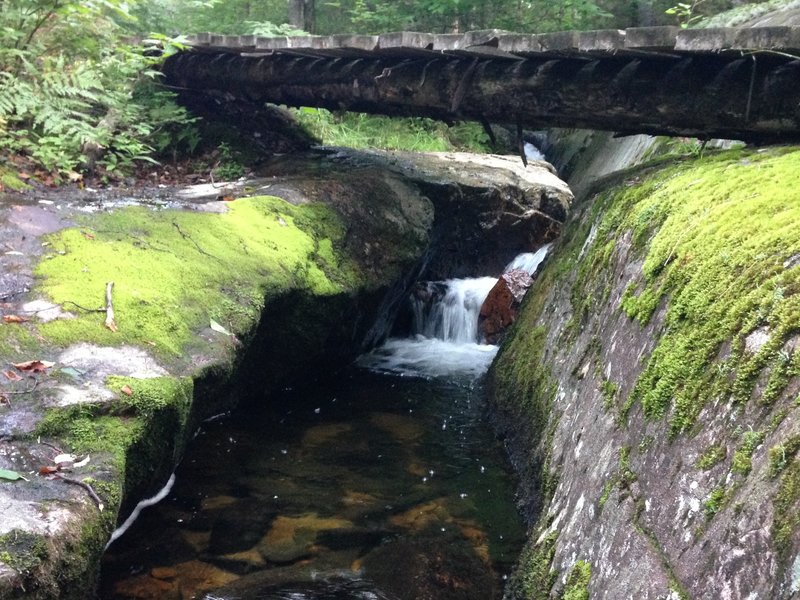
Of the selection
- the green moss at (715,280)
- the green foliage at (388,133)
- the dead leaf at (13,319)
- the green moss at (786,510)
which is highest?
the green foliage at (388,133)

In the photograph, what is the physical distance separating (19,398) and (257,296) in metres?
2.49

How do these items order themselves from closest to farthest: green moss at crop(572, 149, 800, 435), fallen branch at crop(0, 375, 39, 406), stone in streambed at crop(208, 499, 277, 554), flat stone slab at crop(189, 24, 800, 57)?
green moss at crop(572, 149, 800, 435)
fallen branch at crop(0, 375, 39, 406)
stone in streambed at crop(208, 499, 277, 554)
flat stone slab at crop(189, 24, 800, 57)

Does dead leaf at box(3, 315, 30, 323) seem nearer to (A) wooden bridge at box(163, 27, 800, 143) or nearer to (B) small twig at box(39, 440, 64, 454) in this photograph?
(B) small twig at box(39, 440, 64, 454)

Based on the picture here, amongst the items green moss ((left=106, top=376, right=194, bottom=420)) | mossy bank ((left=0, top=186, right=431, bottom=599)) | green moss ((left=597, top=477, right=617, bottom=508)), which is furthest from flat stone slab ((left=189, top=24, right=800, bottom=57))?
green moss ((left=106, top=376, right=194, bottom=420))

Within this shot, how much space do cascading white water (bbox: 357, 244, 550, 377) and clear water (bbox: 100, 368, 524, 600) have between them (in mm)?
1613

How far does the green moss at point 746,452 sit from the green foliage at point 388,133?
1030 centimetres

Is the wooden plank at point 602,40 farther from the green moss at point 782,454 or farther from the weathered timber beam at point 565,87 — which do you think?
the green moss at point 782,454

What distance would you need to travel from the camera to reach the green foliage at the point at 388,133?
40.2ft

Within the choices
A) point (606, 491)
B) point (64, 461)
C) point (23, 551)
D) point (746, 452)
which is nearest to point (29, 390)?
point (64, 461)

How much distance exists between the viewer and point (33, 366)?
3900 millimetres

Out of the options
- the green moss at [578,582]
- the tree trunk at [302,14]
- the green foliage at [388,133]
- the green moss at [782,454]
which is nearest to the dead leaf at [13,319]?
the green moss at [578,582]

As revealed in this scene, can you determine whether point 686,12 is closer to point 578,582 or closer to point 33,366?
point 578,582

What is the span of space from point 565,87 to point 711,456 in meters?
4.91

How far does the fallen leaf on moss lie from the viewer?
3070 millimetres
